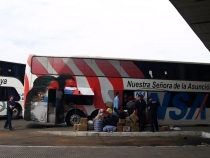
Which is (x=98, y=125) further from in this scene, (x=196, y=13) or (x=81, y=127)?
(x=196, y=13)

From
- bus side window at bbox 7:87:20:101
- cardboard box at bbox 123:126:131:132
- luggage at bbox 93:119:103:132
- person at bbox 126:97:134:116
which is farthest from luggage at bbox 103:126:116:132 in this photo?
bus side window at bbox 7:87:20:101

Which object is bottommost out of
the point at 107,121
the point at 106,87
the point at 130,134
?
the point at 130,134

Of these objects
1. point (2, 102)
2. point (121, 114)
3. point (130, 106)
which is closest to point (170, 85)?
point (130, 106)

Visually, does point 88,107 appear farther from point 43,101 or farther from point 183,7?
point 183,7

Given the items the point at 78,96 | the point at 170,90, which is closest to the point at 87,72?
the point at 78,96

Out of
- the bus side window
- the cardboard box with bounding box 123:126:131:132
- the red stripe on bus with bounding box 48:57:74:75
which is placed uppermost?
the red stripe on bus with bounding box 48:57:74:75

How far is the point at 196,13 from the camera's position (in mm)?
10312

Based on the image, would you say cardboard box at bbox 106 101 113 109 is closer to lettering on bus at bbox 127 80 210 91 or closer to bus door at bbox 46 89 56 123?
lettering on bus at bbox 127 80 210 91

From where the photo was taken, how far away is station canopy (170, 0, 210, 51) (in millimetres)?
9393

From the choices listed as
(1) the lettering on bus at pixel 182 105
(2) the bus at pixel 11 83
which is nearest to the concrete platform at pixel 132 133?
(1) the lettering on bus at pixel 182 105

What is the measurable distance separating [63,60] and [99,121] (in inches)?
170

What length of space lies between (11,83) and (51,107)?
257 inches

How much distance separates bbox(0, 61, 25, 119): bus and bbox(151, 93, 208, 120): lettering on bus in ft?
33.4

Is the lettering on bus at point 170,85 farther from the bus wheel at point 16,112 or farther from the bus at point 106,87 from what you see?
the bus wheel at point 16,112
